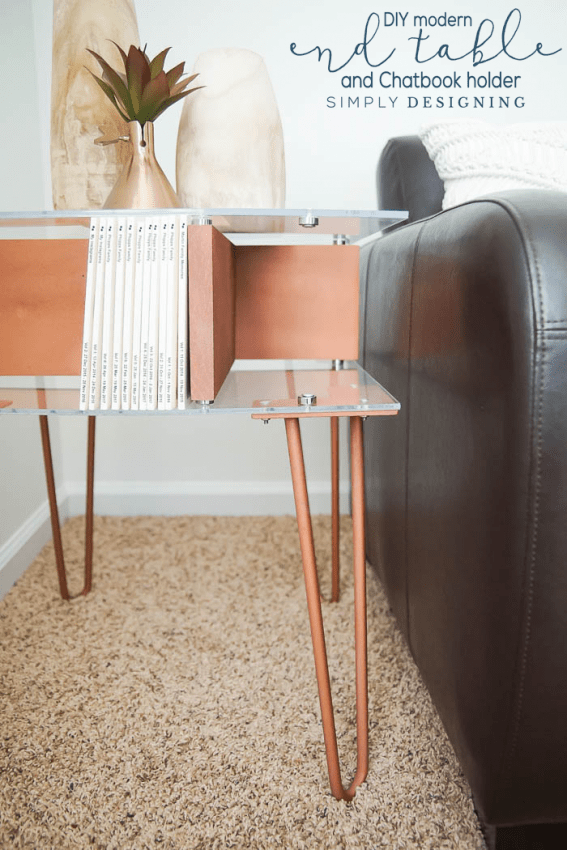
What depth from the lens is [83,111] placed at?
2.93 ft

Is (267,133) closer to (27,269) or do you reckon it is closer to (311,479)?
(27,269)

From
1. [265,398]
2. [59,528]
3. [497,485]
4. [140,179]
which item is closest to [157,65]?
[140,179]

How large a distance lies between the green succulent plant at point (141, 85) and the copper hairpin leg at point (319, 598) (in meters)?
0.45

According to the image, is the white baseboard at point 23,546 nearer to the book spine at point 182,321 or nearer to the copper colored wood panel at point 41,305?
the copper colored wood panel at point 41,305

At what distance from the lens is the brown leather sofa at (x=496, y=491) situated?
1.77 feet

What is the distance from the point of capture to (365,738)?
81 cm

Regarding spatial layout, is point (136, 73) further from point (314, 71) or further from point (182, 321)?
point (314, 71)

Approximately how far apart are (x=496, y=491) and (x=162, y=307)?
1.32ft

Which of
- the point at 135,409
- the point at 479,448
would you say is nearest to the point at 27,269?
the point at 135,409

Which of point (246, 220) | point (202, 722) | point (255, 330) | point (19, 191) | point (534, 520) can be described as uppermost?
point (19, 191)

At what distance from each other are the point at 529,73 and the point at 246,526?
4.29 feet

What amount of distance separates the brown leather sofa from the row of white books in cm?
30

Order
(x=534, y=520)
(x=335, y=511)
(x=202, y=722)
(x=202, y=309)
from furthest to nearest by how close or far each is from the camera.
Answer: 1. (x=335, y=511)
2. (x=202, y=722)
3. (x=202, y=309)
4. (x=534, y=520)

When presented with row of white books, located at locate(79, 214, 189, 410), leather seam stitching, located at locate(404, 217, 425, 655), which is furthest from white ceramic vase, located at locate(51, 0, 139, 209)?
leather seam stitching, located at locate(404, 217, 425, 655)
